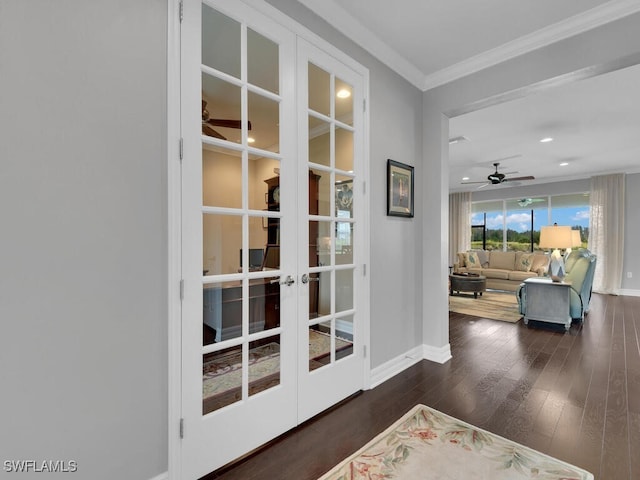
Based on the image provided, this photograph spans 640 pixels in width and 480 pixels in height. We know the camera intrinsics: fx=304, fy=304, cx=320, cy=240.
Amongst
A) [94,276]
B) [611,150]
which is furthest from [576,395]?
[611,150]

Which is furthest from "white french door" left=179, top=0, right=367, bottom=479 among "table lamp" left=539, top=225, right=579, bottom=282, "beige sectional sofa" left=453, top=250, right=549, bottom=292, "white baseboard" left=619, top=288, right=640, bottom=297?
"white baseboard" left=619, top=288, right=640, bottom=297

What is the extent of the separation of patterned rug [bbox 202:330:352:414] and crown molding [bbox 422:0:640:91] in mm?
2719

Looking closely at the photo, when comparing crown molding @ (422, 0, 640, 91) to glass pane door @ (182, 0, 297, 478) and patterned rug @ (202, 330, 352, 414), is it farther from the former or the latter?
patterned rug @ (202, 330, 352, 414)

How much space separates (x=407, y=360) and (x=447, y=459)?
4.04 feet

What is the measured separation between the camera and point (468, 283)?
639cm

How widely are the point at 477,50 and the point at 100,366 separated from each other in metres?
3.41

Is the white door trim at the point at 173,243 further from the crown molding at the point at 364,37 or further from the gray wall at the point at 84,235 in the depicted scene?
the crown molding at the point at 364,37

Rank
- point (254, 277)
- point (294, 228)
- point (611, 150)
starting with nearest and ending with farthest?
point (254, 277) < point (294, 228) < point (611, 150)

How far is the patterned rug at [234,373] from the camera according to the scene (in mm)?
1612

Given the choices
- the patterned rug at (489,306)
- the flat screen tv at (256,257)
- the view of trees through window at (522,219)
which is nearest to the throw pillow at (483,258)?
the patterned rug at (489,306)

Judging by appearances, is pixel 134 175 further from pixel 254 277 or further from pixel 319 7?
pixel 319 7

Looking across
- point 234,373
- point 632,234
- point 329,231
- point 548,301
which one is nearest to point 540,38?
point 329,231

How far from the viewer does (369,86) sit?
2.50 metres

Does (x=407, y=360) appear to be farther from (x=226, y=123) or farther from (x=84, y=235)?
(x=84, y=235)
